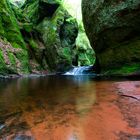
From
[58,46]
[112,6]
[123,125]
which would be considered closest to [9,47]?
[58,46]

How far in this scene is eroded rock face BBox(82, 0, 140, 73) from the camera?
570 inches

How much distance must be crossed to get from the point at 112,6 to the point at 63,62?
1044 centimetres

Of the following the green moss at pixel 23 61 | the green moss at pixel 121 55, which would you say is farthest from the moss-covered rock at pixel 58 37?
the green moss at pixel 121 55

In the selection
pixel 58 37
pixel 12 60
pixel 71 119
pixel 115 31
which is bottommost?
pixel 71 119

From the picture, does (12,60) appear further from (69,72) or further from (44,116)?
(44,116)

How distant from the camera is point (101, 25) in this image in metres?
16.2

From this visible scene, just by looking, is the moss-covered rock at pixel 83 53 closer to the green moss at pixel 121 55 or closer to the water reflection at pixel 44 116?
the green moss at pixel 121 55

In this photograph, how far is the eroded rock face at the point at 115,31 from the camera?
1448 centimetres

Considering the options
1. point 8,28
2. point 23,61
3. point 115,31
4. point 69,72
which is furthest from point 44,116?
point 69,72

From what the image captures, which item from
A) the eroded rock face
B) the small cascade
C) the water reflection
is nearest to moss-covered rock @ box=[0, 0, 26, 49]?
the small cascade

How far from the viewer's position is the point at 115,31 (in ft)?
51.1

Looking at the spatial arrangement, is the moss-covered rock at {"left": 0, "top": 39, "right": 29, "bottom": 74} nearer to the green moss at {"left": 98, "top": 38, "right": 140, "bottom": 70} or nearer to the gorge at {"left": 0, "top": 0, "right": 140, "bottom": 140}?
the gorge at {"left": 0, "top": 0, "right": 140, "bottom": 140}

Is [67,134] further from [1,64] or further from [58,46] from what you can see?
[58,46]

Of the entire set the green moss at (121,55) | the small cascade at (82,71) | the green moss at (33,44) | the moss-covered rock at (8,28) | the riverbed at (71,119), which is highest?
the moss-covered rock at (8,28)
